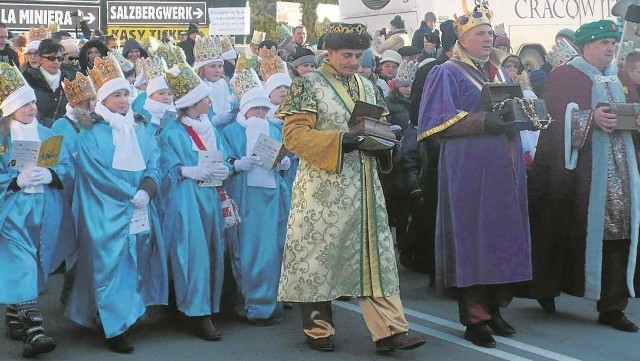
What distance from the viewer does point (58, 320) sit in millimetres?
8094

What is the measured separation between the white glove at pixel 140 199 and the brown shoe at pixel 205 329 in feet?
2.82

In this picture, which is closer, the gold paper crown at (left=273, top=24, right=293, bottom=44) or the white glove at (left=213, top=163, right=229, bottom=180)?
the white glove at (left=213, top=163, right=229, bottom=180)

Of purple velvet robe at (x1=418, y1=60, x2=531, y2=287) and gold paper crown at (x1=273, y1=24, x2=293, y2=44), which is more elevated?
gold paper crown at (x1=273, y1=24, x2=293, y2=44)

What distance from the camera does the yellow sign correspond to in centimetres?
1872

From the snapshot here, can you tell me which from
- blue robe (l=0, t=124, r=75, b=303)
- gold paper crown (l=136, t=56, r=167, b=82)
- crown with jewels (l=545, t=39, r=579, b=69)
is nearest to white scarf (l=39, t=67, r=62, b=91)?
gold paper crown (l=136, t=56, r=167, b=82)

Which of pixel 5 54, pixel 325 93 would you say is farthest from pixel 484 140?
pixel 5 54

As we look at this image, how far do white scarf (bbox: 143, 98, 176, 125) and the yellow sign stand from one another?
32.8ft

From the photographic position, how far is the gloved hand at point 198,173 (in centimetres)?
751

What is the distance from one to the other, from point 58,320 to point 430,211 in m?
2.98

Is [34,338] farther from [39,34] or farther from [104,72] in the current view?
[39,34]

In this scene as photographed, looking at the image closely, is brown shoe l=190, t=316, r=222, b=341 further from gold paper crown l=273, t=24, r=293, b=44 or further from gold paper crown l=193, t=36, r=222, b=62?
gold paper crown l=273, t=24, r=293, b=44

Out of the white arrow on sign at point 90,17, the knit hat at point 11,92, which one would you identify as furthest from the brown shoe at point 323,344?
the white arrow on sign at point 90,17

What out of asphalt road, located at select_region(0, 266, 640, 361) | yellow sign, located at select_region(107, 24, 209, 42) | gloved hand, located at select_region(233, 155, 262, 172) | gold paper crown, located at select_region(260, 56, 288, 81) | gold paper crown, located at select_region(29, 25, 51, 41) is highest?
yellow sign, located at select_region(107, 24, 209, 42)

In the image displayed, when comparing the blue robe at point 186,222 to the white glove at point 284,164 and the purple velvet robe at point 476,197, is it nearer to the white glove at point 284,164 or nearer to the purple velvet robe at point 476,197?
the white glove at point 284,164
